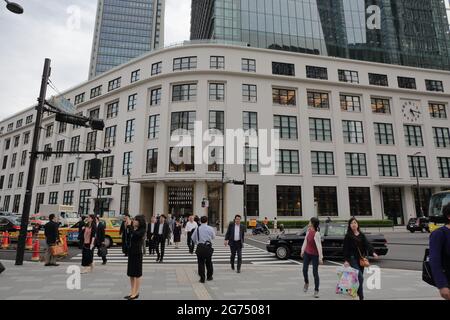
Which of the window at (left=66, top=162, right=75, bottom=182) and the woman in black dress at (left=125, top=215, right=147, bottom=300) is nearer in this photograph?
the woman in black dress at (left=125, top=215, right=147, bottom=300)

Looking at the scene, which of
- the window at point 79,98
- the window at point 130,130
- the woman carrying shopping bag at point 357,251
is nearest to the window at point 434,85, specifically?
the window at point 130,130

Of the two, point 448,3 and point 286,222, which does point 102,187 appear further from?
point 448,3

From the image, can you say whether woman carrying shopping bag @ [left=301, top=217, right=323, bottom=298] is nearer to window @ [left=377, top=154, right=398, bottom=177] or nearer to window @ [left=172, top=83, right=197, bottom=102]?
window @ [left=172, top=83, right=197, bottom=102]

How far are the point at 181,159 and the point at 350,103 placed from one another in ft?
81.1

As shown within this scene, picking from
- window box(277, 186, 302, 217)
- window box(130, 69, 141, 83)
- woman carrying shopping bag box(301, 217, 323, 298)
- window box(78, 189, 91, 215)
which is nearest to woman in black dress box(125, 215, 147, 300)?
woman carrying shopping bag box(301, 217, 323, 298)

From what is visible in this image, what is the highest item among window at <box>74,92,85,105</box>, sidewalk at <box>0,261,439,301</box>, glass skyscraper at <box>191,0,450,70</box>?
glass skyscraper at <box>191,0,450,70</box>

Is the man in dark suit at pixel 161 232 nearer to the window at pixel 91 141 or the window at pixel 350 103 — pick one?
the window at pixel 91 141

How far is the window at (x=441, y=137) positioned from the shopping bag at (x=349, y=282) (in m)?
44.3

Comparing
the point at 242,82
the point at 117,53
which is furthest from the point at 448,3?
the point at 117,53

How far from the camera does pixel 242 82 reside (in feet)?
120

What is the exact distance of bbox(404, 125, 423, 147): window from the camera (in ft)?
132

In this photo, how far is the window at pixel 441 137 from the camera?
41.3 metres

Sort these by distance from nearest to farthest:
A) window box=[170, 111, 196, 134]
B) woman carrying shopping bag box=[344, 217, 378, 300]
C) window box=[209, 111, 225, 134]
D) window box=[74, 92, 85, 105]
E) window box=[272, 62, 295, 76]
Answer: woman carrying shopping bag box=[344, 217, 378, 300] → window box=[209, 111, 225, 134] → window box=[170, 111, 196, 134] → window box=[272, 62, 295, 76] → window box=[74, 92, 85, 105]

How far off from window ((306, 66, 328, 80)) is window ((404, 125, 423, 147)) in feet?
45.6
